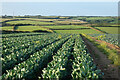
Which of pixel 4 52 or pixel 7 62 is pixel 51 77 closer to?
pixel 7 62

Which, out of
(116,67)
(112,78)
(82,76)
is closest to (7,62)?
(82,76)

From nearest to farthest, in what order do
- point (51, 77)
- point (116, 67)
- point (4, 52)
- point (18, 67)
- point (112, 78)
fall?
point (51, 77), point (18, 67), point (112, 78), point (116, 67), point (4, 52)

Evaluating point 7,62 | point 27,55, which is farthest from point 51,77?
point 27,55

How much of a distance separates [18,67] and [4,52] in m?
6.37

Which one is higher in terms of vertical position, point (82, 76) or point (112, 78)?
point (82, 76)

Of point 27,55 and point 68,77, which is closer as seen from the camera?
point 68,77

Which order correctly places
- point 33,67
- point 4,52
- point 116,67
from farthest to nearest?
point 4,52
point 116,67
point 33,67

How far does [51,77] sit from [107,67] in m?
7.02

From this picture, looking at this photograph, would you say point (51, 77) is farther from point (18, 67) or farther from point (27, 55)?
point (27, 55)

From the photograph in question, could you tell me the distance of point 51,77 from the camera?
Answer: 8.37 meters

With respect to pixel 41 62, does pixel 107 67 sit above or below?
below

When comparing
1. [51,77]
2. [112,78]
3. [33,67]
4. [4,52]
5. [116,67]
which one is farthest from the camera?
[4,52]

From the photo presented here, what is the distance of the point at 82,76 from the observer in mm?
8516

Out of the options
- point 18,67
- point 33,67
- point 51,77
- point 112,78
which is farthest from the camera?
point 112,78
